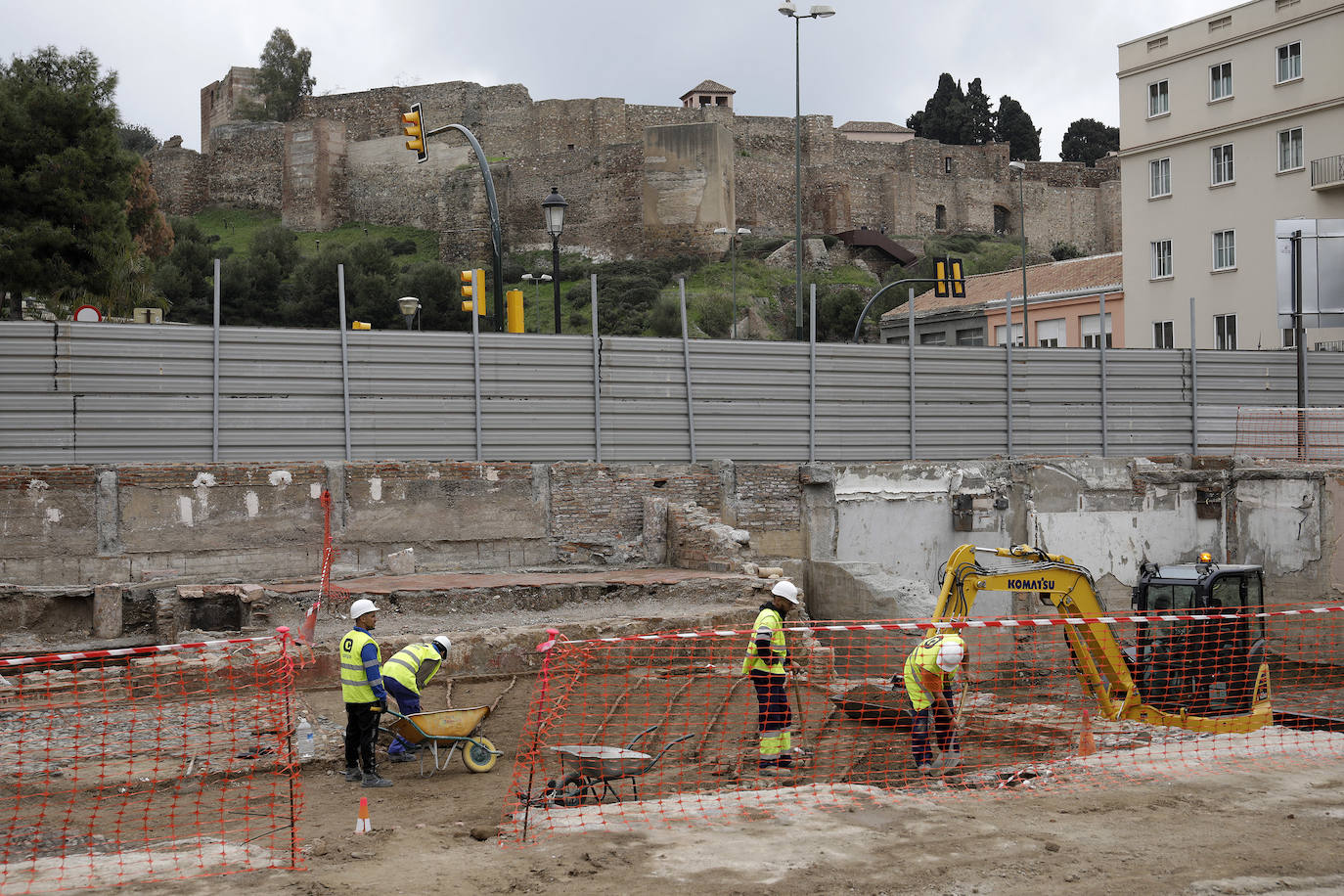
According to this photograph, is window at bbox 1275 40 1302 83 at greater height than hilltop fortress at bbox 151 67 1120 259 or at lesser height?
lesser

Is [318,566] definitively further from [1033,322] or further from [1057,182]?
[1057,182]

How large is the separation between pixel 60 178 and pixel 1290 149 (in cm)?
2965

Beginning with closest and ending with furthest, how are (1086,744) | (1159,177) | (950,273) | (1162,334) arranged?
(1086,744) → (950,273) → (1162,334) → (1159,177)

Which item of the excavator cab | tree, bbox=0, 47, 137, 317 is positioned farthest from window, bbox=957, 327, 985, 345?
the excavator cab

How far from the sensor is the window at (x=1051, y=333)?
1603 inches

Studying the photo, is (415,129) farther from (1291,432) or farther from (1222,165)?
(1222,165)

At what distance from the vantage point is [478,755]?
9320 millimetres

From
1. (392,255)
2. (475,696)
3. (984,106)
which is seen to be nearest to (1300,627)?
(475,696)

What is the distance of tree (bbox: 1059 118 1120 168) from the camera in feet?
331

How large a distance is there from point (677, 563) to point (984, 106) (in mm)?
84314

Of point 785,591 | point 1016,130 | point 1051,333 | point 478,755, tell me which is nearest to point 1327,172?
point 1051,333

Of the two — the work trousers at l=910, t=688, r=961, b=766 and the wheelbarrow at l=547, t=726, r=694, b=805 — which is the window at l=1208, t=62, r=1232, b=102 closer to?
the work trousers at l=910, t=688, r=961, b=766

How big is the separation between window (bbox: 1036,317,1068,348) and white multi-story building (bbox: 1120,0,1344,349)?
3316 mm

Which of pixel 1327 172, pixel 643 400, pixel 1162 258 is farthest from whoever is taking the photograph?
pixel 1162 258
